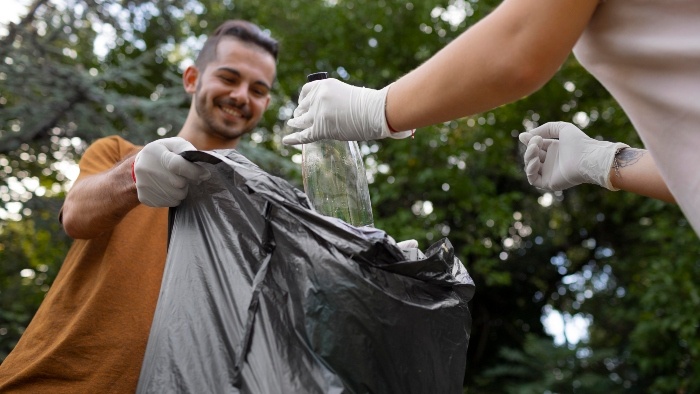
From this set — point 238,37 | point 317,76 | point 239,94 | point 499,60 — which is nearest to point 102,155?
point 239,94

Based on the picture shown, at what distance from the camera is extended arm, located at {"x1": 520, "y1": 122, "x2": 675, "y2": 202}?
1.58 m

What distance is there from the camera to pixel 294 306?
52.2 inches

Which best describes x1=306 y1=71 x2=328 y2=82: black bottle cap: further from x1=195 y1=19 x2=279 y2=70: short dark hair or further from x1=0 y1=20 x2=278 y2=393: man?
x1=195 y1=19 x2=279 y2=70: short dark hair

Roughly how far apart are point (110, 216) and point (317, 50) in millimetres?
7876

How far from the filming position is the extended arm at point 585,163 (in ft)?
5.17

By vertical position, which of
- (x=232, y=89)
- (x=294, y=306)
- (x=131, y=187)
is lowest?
(x=294, y=306)

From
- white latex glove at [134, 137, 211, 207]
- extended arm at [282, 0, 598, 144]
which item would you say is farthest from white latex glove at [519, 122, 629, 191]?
white latex glove at [134, 137, 211, 207]

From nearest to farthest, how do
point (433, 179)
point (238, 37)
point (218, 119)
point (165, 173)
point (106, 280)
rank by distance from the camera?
1. point (165, 173)
2. point (106, 280)
3. point (218, 119)
4. point (238, 37)
5. point (433, 179)

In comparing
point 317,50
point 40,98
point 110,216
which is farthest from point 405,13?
point 110,216

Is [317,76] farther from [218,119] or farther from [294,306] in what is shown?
[218,119]

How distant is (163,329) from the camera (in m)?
1.48

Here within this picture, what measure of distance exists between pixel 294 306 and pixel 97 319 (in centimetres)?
81

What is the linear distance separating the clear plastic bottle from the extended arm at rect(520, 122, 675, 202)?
452 millimetres

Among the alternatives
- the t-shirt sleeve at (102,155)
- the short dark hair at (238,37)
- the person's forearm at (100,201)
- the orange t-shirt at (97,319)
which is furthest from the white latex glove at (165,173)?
the short dark hair at (238,37)
